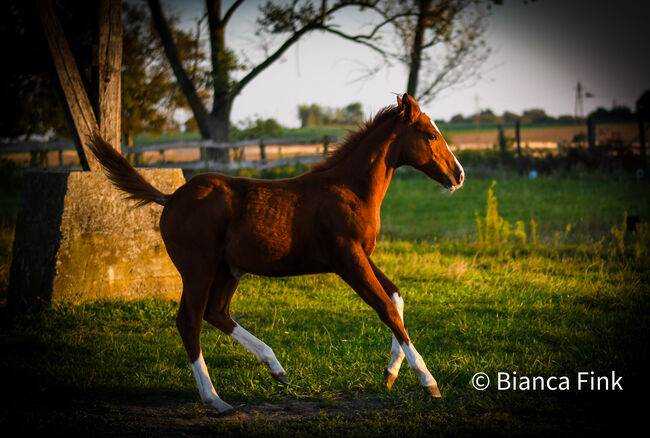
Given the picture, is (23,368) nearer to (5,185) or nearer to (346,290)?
(346,290)

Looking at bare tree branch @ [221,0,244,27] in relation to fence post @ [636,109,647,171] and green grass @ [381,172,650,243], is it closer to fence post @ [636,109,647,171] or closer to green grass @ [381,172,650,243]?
green grass @ [381,172,650,243]

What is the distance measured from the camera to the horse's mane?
169 inches

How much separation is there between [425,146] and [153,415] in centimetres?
267

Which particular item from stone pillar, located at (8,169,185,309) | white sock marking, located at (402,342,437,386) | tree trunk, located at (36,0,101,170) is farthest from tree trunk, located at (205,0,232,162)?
white sock marking, located at (402,342,437,386)

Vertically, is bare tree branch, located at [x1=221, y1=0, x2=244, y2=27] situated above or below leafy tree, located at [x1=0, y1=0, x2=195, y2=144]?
above

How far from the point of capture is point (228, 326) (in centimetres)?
419

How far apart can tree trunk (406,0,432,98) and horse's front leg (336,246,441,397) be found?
12.6 m

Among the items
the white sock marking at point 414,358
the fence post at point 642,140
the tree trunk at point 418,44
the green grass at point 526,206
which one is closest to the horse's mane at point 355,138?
the white sock marking at point 414,358

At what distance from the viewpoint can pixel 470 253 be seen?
9.07m

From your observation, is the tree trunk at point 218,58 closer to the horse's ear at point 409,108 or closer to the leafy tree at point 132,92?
the leafy tree at point 132,92

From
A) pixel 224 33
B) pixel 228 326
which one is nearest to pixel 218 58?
pixel 224 33

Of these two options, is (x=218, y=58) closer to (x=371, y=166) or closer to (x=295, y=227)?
(x=371, y=166)

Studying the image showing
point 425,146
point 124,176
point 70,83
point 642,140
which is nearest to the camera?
point 425,146

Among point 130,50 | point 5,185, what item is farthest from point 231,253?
point 5,185
